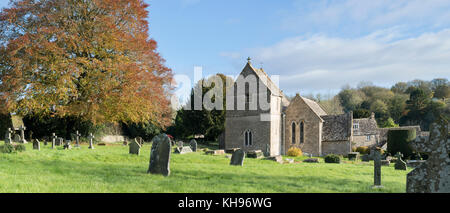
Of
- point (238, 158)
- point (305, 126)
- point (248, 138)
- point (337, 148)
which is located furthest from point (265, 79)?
point (238, 158)

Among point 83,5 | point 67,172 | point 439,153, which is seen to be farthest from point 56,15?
point 439,153

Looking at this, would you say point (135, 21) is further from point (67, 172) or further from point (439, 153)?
point (439, 153)

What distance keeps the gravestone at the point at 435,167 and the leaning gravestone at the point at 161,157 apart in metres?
6.82

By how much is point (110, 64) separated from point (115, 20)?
13.7 ft

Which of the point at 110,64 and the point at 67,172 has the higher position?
the point at 110,64

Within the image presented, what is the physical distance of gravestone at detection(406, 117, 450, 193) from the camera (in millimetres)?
5082

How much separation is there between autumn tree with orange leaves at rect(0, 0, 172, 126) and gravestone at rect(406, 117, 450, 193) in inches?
848

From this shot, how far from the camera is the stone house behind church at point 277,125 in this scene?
111 feet

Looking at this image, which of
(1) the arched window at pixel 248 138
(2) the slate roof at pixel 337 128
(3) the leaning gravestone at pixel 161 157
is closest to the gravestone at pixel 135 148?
(3) the leaning gravestone at pixel 161 157

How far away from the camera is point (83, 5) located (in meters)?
25.4

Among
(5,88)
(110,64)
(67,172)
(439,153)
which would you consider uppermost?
(110,64)

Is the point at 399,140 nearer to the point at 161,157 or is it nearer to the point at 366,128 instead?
the point at 366,128

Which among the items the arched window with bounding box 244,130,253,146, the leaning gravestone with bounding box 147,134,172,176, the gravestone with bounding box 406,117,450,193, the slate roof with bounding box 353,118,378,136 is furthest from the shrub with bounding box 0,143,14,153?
the slate roof with bounding box 353,118,378,136
